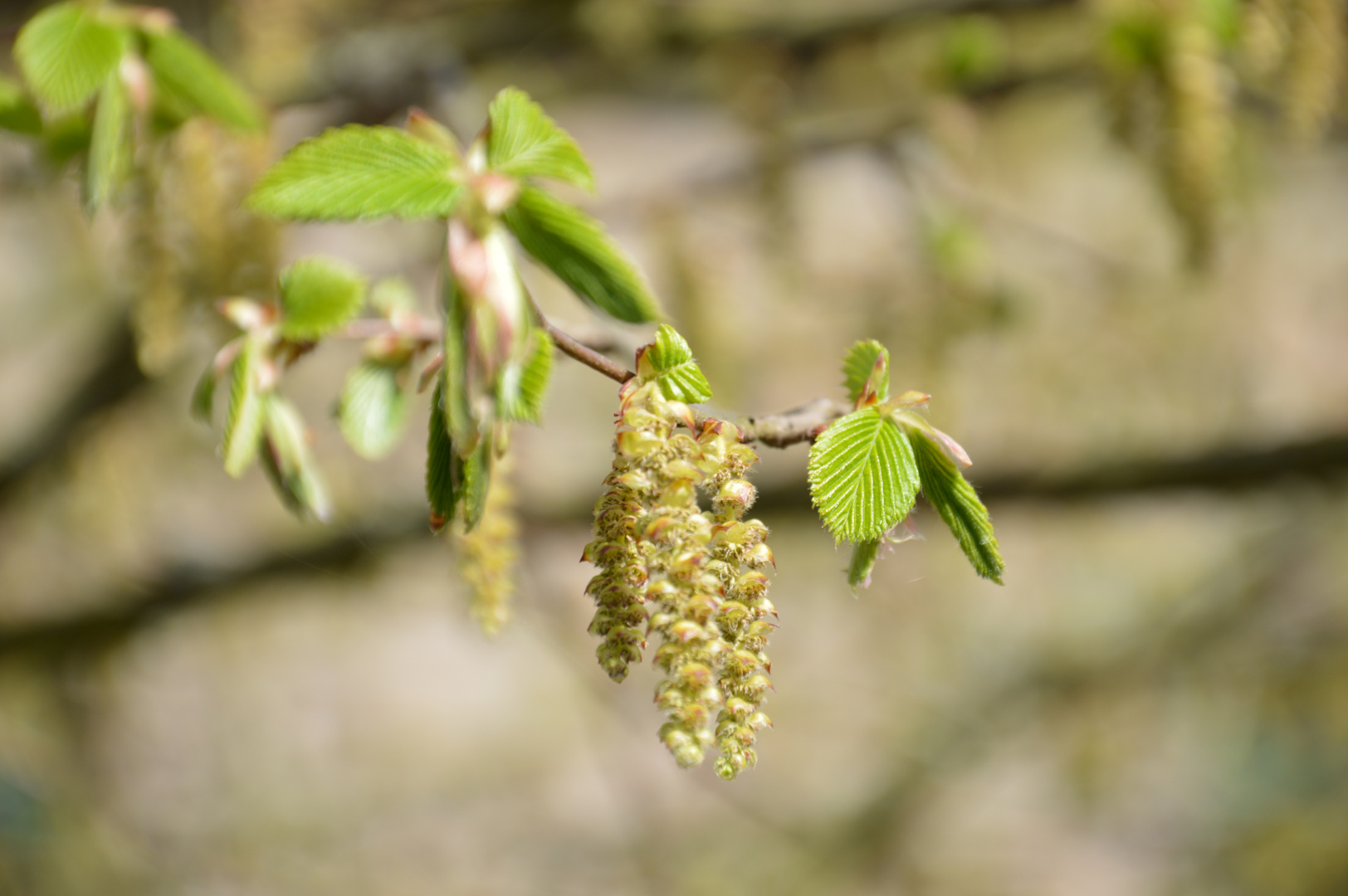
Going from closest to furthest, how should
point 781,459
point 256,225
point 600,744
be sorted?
point 256,225 → point 781,459 → point 600,744

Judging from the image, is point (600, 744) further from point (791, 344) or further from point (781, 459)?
point (791, 344)

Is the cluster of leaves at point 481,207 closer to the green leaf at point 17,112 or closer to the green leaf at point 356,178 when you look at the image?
the green leaf at point 356,178

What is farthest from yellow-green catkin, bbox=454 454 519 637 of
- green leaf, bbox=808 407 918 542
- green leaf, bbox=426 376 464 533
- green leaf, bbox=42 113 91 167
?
green leaf, bbox=42 113 91 167

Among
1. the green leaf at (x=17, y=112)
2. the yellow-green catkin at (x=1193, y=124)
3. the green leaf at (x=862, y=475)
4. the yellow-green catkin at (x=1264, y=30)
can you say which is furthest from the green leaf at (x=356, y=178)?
the yellow-green catkin at (x=1264, y=30)

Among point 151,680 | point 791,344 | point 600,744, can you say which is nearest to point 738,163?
point 791,344

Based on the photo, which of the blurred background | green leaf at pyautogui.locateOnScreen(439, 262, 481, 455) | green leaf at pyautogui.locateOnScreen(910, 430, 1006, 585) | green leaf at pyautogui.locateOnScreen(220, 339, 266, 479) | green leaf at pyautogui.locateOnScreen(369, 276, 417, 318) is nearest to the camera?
green leaf at pyautogui.locateOnScreen(439, 262, 481, 455)

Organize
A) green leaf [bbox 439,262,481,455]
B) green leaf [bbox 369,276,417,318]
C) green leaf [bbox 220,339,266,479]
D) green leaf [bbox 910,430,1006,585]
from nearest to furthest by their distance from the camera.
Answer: green leaf [bbox 439,262,481,455] < green leaf [bbox 910,430,1006,585] < green leaf [bbox 220,339,266,479] < green leaf [bbox 369,276,417,318]

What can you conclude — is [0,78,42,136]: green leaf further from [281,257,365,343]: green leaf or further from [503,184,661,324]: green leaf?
[503,184,661,324]: green leaf
